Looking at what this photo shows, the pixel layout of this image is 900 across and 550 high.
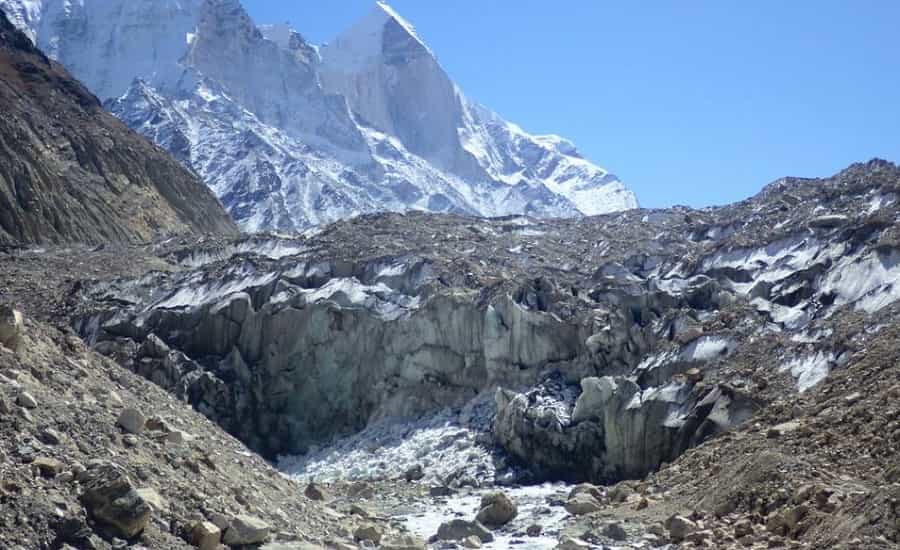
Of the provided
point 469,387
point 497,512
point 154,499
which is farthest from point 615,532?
point 469,387

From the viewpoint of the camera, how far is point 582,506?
79.8 ft

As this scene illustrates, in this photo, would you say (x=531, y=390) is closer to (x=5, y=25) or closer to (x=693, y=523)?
(x=693, y=523)

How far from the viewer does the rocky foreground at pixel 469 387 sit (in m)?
15.0

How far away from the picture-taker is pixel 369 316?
134 feet

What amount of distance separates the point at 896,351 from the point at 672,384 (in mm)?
7015

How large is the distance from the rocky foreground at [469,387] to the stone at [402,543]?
0.09 m

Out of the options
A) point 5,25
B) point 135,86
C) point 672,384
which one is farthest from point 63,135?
point 135,86

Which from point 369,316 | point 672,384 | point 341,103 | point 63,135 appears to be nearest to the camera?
point 672,384

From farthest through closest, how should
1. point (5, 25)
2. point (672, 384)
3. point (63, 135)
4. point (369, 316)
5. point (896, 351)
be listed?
point (5, 25) < point (63, 135) < point (369, 316) < point (672, 384) < point (896, 351)

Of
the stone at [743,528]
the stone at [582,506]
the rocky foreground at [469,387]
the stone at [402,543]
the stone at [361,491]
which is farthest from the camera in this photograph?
the stone at [361,491]

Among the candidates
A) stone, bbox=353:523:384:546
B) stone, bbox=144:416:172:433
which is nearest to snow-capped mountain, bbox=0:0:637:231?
stone, bbox=353:523:384:546

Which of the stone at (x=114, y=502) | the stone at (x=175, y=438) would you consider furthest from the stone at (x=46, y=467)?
the stone at (x=175, y=438)

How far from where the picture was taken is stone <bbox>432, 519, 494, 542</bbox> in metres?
20.9

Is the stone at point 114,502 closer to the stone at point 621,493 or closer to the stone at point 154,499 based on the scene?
the stone at point 154,499
